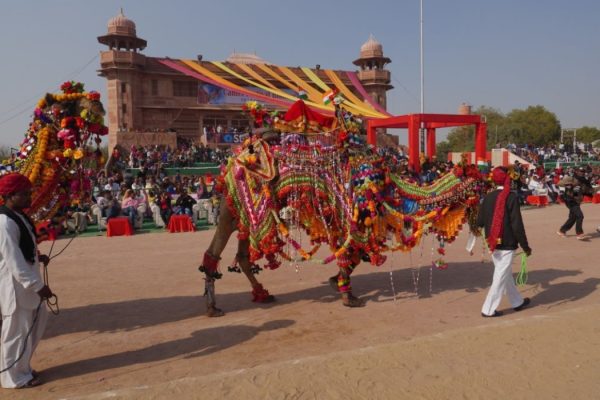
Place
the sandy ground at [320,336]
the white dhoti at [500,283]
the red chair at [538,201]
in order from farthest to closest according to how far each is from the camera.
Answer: the red chair at [538,201], the white dhoti at [500,283], the sandy ground at [320,336]

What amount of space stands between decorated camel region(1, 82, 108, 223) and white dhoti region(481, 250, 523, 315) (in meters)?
4.63

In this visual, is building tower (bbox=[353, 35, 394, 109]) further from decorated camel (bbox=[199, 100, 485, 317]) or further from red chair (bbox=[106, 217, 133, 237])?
decorated camel (bbox=[199, 100, 485, 317])

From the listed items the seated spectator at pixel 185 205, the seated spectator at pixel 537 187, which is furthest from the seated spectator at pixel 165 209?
the seated spectator at pixel 537 187

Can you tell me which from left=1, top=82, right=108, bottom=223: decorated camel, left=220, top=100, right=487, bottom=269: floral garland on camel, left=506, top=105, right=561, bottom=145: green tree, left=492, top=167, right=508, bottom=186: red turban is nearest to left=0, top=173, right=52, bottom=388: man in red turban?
left=1, top=82, right=108, bottom=223: decorated camel

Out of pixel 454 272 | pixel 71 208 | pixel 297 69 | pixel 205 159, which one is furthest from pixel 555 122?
pixel 71 208

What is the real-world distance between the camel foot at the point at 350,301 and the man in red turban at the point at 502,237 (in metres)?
1.41

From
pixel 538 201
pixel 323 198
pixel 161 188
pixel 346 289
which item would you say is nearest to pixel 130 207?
pixel 161 188

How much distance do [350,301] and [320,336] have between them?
109 centimetres

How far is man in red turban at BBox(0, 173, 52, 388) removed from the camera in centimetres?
364

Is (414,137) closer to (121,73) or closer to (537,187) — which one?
(537,187)

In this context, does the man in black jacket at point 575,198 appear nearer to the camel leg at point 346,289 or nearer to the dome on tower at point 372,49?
the camel leg at point 346,289

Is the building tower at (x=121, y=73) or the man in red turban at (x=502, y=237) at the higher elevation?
the building tower at (x=121, y=73)

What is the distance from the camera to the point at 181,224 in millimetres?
12539

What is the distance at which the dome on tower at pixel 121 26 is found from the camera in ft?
92.7
